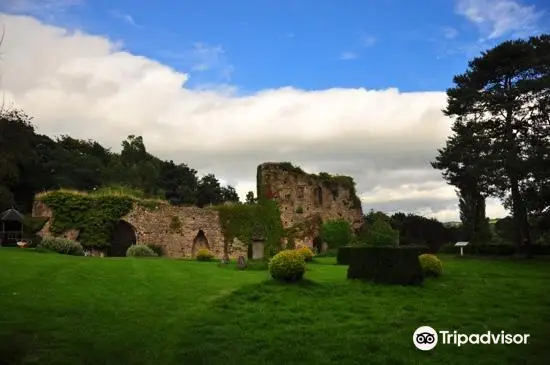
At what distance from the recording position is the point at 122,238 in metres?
35.0

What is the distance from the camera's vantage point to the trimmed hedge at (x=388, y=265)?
16469 mm

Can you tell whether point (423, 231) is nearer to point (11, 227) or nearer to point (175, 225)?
point (175, 225)

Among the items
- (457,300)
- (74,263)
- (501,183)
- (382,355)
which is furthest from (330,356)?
(501,183)

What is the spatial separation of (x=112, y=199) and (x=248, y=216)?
32.0 feet

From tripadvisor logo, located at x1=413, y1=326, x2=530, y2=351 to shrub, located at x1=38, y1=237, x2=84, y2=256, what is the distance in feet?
75.0

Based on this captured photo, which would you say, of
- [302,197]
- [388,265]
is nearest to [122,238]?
[302,197]

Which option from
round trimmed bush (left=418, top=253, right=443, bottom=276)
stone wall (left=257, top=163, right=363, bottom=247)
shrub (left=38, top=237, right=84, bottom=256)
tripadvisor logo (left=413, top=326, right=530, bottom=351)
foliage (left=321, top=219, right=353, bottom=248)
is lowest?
tripadvisor logo (left=413, top=326, right=530, bottom=351)

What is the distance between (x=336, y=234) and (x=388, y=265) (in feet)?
71.9

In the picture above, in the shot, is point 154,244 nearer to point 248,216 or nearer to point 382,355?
point 248,216

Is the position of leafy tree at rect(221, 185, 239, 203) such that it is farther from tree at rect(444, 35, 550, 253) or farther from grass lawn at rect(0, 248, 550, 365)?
grass lawn at rect(0, 248, 550, 365)

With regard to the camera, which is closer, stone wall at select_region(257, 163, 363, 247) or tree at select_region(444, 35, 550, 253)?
tree at select_region(444, 35, 550, 253)

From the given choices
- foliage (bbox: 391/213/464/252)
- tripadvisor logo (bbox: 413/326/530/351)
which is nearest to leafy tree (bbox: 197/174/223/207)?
foliage (bbox: 391/213/464/252)

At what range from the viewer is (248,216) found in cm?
3809

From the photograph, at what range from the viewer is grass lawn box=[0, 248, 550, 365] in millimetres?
8609
